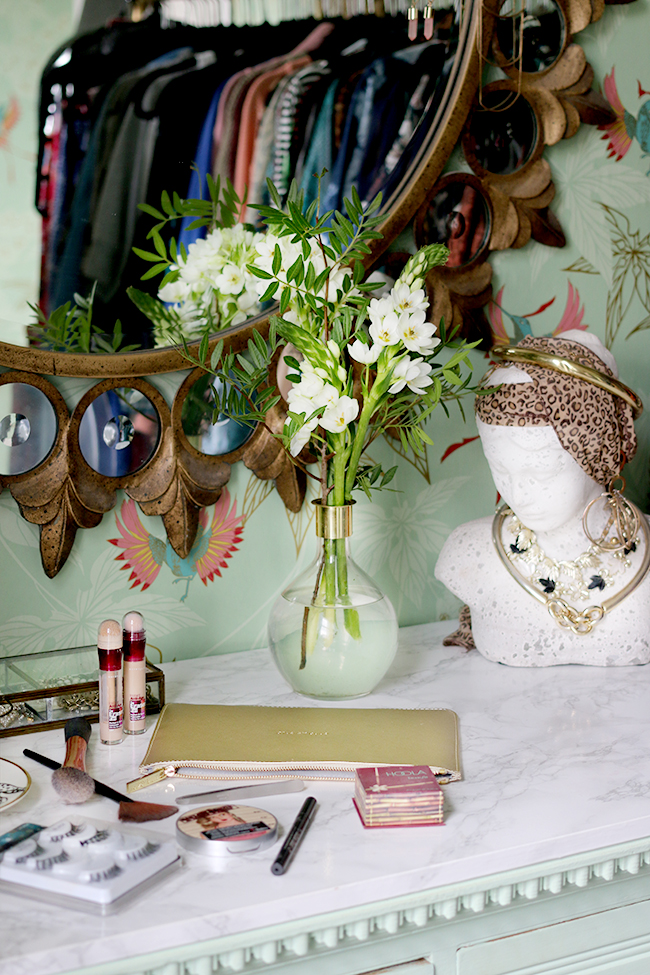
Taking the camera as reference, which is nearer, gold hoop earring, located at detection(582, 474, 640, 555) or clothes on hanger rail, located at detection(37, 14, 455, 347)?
clothes on hanger rail, located at detection(37, 14, 455, 347)

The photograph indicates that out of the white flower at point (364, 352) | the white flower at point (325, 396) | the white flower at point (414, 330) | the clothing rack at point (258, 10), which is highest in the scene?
the clothing rack at point (258, 10)

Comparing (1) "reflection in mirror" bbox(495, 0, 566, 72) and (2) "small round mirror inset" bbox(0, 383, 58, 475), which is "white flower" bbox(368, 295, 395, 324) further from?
(1) "reflection in mirror" bbox(495, 0, 566, 72)

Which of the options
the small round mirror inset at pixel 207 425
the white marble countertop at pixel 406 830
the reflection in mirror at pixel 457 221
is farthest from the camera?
the reflection in mirror at pixel 457 221

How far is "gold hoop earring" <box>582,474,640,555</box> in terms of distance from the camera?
114 centimetres

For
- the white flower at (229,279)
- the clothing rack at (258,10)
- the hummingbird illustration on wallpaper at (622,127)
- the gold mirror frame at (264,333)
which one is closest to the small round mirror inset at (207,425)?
the gold mirror frame at (264,333)

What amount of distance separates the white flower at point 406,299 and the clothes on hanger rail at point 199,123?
0.29 metres

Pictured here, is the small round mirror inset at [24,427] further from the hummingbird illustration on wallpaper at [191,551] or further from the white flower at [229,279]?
the white flower at [229,279]

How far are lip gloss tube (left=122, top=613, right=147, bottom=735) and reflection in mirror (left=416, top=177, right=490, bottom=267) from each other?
677 millimetres

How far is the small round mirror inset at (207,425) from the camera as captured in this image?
115cm

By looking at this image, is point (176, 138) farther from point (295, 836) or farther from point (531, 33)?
point (295, 836)

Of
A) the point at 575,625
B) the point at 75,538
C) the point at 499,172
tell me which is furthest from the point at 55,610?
the point at 499,172

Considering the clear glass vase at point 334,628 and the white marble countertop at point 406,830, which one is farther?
the clear glass vase at point 334,628

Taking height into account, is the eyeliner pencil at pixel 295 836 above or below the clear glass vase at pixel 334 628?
below

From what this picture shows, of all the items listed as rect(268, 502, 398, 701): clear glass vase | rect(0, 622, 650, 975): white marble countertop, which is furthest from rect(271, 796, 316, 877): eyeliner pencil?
rect(268, 502, 398, 701): clear glass vase
